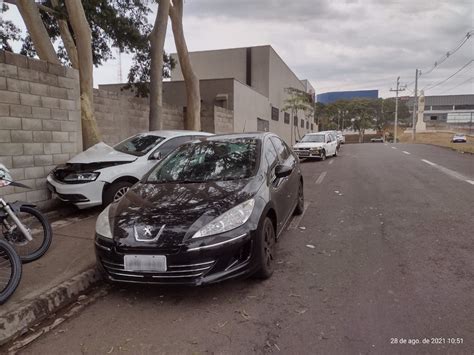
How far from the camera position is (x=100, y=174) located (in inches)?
248

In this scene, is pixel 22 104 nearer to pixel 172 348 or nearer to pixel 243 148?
pixel 243 148

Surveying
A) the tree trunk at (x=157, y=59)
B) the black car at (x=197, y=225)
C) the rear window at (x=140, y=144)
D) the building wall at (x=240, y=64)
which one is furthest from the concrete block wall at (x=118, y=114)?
the building wall at (x=240, y=64)

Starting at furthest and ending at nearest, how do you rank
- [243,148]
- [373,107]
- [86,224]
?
[373,107]
[86,224]
[243,148]

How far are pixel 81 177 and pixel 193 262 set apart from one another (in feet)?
12.7

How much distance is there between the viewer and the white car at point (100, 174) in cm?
616

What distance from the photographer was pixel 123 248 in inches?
129

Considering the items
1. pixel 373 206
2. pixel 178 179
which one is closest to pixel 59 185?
pixel 178 179

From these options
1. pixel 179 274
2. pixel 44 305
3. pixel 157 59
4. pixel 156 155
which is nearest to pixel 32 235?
pixel 44 305

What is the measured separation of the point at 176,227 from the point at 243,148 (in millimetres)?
1914

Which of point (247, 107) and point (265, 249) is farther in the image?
point (247, 107)

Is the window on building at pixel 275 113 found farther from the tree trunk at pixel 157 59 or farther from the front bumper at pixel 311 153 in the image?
the tree trunk at pixel 157 59

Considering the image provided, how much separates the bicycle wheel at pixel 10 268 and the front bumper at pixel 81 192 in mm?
2552

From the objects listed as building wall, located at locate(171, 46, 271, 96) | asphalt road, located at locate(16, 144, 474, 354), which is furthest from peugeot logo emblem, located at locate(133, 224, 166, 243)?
building wall, located at locate(171, 46, 271, 96)

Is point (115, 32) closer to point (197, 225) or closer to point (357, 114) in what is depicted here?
point (197, 225)
